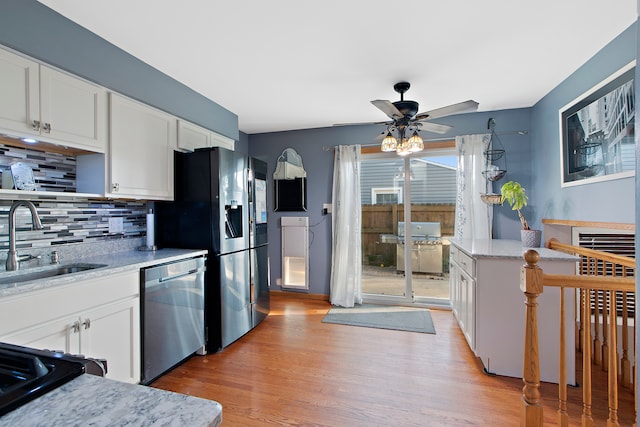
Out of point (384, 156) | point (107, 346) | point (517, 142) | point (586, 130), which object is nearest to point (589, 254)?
point (586, 130)

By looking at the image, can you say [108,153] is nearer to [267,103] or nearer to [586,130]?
[267,103]

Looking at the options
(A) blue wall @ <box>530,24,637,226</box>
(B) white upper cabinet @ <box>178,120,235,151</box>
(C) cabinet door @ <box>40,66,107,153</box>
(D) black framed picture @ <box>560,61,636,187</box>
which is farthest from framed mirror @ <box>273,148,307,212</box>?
(D) black framed picture @ <box>560,61,636,187</box>

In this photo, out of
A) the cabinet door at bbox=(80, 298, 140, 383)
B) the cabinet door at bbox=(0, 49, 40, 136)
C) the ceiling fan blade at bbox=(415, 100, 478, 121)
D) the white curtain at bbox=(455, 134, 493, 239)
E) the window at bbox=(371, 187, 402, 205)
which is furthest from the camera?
the window at bbox=(371, 187, 402, 205)

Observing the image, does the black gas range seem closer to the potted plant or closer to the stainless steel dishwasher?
the stainless steel dishwasher

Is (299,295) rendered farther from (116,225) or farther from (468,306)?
(116,225)

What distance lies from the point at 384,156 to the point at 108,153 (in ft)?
10.2

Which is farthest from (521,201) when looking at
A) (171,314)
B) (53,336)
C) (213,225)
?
(53,336)

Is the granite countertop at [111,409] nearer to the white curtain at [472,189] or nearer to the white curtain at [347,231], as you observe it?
the white curtain at [347,231]

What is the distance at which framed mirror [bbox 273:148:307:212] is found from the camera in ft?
13.9

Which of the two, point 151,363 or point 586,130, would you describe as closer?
point 151,363

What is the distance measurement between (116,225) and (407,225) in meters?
3.26

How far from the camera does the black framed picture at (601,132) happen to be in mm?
1910

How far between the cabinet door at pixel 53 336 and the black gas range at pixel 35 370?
3.29 feet

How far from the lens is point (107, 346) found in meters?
1.80
